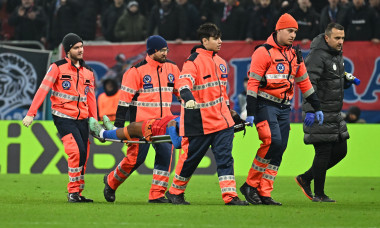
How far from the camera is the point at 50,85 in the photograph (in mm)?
12453

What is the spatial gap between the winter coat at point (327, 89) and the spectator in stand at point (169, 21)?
8832mm

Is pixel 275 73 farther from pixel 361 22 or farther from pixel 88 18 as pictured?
pixel 88 18

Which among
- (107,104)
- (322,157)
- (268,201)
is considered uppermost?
(107,104)

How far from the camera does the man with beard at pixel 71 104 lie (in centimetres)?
1239

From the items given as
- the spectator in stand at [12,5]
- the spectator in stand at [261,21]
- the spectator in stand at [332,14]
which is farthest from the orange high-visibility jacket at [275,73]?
the spectator in stand at [12,5]

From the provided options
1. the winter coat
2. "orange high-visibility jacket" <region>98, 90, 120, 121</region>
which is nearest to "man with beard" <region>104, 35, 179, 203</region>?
the winter coat

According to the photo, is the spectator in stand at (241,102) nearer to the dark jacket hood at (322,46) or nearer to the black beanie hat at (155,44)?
the dark jacket hood at (322,46)

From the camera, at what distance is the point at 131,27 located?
72.9ft

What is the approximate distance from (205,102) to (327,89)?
2.03 meters

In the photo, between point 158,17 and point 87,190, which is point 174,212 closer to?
point 87,190

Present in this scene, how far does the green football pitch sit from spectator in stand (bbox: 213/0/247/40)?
20.8ft

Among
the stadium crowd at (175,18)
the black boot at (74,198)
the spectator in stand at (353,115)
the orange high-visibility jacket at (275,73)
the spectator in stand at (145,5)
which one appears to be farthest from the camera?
the spectator in stand at (145,5)

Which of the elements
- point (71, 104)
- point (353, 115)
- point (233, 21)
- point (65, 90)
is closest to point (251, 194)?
point (71, 104)

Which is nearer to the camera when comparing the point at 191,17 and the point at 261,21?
the point at 261,21
